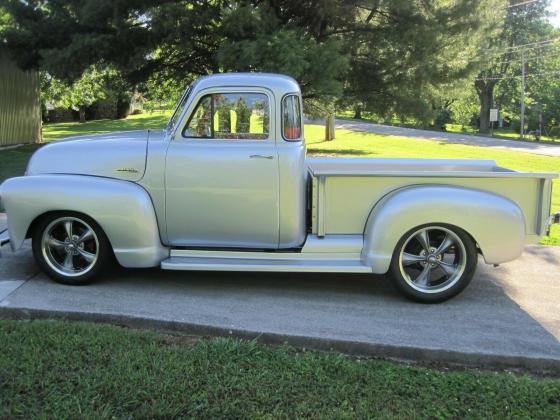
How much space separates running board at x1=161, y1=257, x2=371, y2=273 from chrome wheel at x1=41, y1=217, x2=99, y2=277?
2.36ft

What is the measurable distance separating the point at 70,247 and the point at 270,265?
1807mm

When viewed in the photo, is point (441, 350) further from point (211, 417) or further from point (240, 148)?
point (240, 148)

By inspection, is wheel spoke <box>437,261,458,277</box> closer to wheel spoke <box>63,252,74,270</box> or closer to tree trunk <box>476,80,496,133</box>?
wheel spoke <box>63,252,74,270</box>

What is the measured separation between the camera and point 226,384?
3.28 metres

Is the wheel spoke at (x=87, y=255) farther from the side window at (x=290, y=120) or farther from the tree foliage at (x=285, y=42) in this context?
the tree foliage at (x=285, y=42)

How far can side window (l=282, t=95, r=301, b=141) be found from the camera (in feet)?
15.9

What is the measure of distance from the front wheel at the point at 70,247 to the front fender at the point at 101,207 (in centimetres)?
12

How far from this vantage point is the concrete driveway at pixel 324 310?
3.92 m

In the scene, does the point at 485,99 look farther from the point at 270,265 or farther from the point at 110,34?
the point at 270,265

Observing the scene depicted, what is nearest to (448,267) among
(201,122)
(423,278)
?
(423,278)

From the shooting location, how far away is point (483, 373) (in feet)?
11.9

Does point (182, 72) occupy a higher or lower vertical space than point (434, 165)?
higher

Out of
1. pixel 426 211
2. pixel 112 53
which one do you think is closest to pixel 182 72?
pixel 112 53

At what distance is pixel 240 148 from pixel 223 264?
1.02 metres
